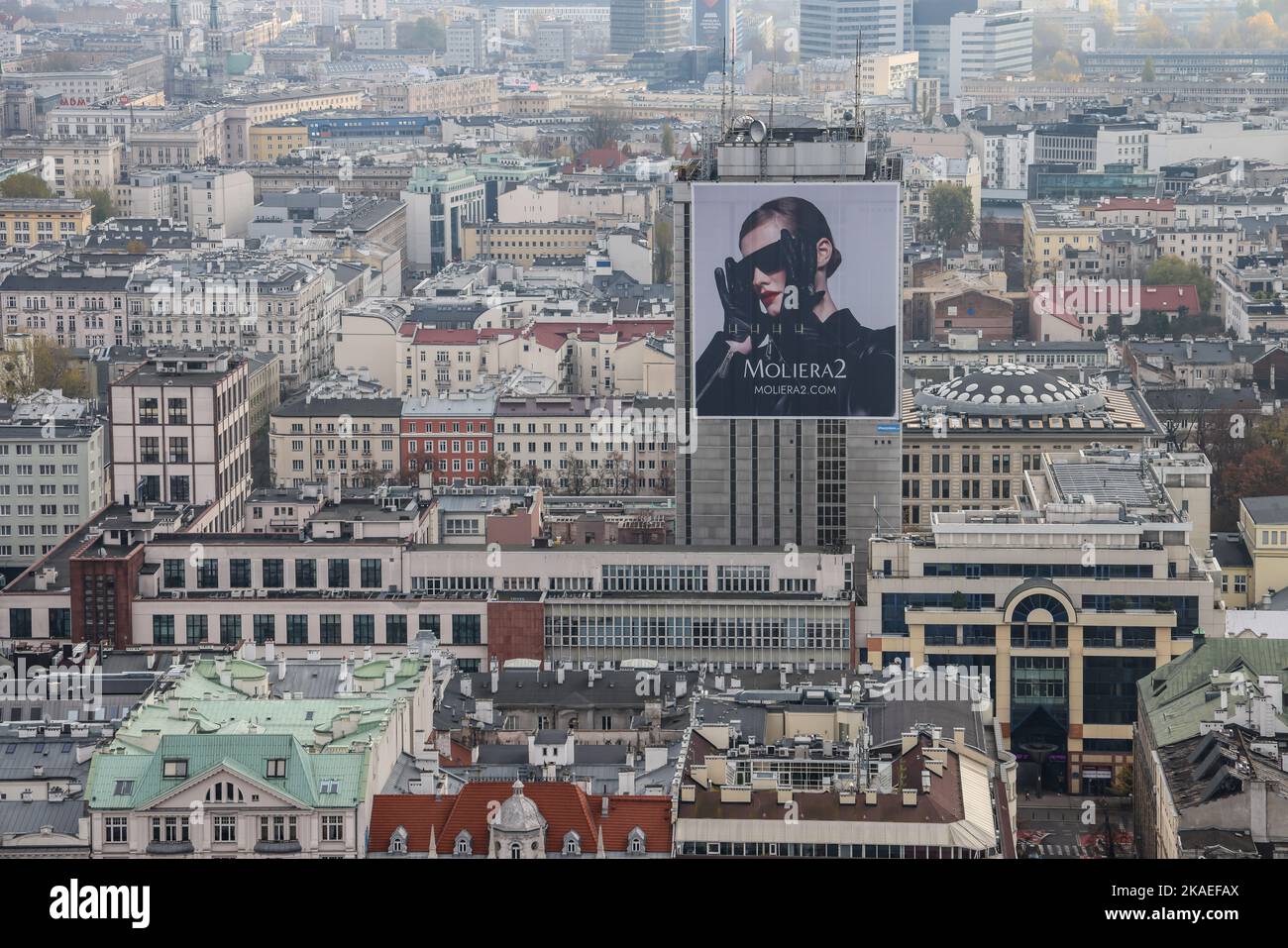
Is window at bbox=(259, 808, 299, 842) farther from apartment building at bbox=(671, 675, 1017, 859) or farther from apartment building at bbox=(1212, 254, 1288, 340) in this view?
apartment building at bbox=(1212, 254, 1288, 340)

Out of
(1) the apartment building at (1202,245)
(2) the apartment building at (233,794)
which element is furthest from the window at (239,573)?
(1) the apartment building at (1202,245)

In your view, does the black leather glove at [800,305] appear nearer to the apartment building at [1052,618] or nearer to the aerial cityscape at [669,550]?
the aerial cityscape at [669,550]

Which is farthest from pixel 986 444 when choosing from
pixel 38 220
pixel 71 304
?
pixel 38 220

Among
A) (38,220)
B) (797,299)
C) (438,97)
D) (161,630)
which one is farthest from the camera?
(438,97)

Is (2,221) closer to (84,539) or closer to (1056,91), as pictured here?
(84,539)

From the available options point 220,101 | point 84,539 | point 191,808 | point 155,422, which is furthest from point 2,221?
point 191,808

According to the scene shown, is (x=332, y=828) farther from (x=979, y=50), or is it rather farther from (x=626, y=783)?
(x=979, y=50)
